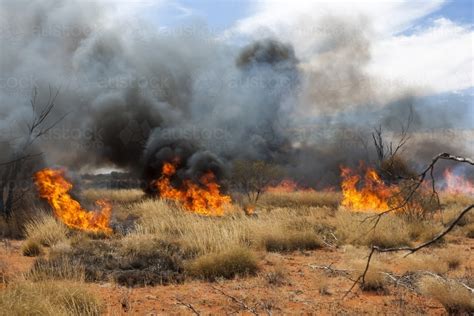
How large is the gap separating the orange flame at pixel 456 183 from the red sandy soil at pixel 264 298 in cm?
3605

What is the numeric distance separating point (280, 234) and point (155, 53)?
26.5 metres

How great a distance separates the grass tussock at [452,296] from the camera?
21.7 feet

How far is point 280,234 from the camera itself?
12344 mm

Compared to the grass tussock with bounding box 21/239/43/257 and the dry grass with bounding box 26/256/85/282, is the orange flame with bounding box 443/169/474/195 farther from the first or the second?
the dry grass with bounding box 26/256/85/282

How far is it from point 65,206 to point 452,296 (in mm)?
13959

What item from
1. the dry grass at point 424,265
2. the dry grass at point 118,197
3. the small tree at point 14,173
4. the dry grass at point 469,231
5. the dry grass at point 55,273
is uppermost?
the small tree at point 14,173

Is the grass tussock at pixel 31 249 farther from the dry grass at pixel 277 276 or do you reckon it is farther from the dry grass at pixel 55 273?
the dry grass at pixel 277 276

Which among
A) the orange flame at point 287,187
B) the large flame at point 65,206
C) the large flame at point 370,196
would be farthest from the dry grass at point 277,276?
the orange flame at point 287,187

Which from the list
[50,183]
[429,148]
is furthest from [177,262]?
[429,148]

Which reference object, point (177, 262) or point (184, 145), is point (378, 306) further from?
point (184, 145)

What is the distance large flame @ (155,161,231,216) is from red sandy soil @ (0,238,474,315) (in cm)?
1168

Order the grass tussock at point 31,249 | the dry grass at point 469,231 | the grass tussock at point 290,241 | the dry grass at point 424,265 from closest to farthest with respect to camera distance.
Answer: the dry grass at point 424,265
the grass tussock at point 31,249
the grass tussock at point 290,241
the dry grass at point 469,231

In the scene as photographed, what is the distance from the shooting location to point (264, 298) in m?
7.27

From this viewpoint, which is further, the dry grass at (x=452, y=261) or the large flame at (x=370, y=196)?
the large flame at (x=370, y=196)
